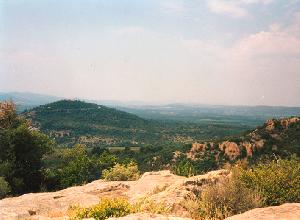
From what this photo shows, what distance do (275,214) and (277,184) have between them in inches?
118

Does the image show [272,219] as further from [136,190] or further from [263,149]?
[263,149]

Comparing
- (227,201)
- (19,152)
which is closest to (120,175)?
(227,201)

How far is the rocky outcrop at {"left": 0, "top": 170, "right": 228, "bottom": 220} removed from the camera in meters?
12.4

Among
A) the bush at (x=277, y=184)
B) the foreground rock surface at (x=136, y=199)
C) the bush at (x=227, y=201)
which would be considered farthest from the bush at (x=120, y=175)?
the bush at (x=227, y=201)

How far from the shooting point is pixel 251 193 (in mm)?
11711

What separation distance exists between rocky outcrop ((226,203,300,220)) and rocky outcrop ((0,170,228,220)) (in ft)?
8.82

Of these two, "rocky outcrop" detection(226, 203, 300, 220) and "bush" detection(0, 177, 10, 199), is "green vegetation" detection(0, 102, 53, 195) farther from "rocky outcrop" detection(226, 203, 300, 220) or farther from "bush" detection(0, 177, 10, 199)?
"rocky outcrop" detection(226, 203, 300, 220)

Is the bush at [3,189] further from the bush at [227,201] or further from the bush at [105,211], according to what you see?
the bush at [227,201]

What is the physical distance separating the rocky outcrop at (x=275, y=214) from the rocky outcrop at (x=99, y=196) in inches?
106

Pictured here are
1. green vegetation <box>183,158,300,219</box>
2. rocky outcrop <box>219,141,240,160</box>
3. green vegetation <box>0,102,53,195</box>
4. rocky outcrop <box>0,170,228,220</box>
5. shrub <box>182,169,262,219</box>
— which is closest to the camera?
shrub <box>182,169,262,219</box>

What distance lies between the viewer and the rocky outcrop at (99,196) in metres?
12.4

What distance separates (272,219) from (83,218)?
4702 mm

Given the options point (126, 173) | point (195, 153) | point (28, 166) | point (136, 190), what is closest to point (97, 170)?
point (195, 153)

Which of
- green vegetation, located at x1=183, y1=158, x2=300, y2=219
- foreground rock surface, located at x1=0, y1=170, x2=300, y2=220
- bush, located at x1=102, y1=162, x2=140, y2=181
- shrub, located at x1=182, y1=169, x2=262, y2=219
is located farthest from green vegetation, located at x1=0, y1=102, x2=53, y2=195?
shrub, located at x1=182, y1=169, x2=262, y2=219
